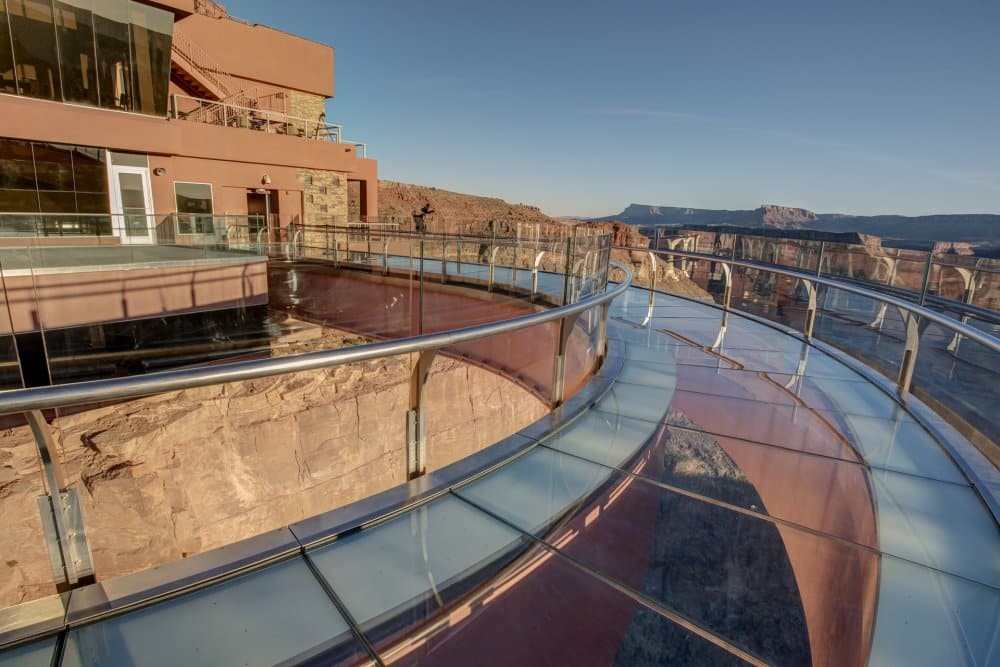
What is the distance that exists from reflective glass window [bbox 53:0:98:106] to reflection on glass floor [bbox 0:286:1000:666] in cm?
2145

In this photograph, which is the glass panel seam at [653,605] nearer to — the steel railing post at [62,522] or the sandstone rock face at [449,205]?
the steel railing post at [62,522]

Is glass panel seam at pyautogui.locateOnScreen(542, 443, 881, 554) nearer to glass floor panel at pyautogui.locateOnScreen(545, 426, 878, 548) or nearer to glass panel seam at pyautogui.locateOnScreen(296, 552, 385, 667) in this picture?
glass floor panel at pyautogui.locateOnScreen(545, 426, 878, 548)

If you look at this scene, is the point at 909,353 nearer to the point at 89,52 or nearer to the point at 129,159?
the point at 129,159

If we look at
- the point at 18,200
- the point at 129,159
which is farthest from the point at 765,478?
the point at 18,200

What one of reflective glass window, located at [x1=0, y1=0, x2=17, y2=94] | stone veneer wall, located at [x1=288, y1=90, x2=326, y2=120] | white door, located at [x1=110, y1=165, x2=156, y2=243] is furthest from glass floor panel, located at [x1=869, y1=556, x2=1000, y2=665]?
stone veneer wall, located at [x1=288, y1=90, x2=326, y2=120]

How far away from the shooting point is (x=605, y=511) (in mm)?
2449

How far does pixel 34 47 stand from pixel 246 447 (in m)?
14.1

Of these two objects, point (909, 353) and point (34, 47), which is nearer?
point (909, 353)

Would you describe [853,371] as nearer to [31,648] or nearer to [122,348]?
[31,648]

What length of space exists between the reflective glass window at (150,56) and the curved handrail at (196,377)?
70.8 ft

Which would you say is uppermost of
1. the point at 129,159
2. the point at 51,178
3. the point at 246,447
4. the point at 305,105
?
the point at 305,105

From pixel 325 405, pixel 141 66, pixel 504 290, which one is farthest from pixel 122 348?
pixel 141 66

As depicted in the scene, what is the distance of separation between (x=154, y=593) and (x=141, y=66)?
2238 cm

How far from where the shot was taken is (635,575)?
203 centimetres
